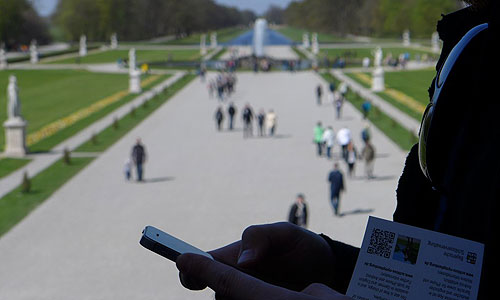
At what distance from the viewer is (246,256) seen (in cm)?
167

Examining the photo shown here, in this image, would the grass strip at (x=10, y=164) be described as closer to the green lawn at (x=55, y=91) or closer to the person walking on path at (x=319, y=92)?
the green lawn at (x=55, y=91)

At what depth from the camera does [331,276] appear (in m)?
1.88

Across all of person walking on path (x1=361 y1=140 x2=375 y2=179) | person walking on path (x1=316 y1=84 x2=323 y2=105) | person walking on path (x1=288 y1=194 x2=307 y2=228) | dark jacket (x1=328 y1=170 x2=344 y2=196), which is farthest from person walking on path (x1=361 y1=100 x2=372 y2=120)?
person walking on path (x1=288 y1=194 x2=307 y2=228)

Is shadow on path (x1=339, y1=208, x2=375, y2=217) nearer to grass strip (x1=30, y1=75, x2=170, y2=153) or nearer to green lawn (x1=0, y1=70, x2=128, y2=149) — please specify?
grass strip (x1=30, y1=75, x2=170, y2=153)

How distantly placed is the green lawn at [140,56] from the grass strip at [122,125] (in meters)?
31.3

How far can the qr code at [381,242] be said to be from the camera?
1.39 meters

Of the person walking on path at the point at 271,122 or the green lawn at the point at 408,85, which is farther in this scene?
the green lawn at the point at 408,85

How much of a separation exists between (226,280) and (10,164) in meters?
22.0

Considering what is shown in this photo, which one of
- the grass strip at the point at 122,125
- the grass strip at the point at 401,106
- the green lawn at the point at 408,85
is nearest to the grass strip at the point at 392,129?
the grass strip at the point at 401,106

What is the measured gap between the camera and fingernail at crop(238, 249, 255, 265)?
1638 millimetres

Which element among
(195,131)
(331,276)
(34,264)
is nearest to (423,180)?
(331,276)

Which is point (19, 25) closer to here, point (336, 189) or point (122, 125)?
point (122, 125)

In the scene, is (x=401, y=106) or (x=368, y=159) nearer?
(x=368, y=159)

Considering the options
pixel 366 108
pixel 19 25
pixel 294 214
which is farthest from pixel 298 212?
pixel 19 25
